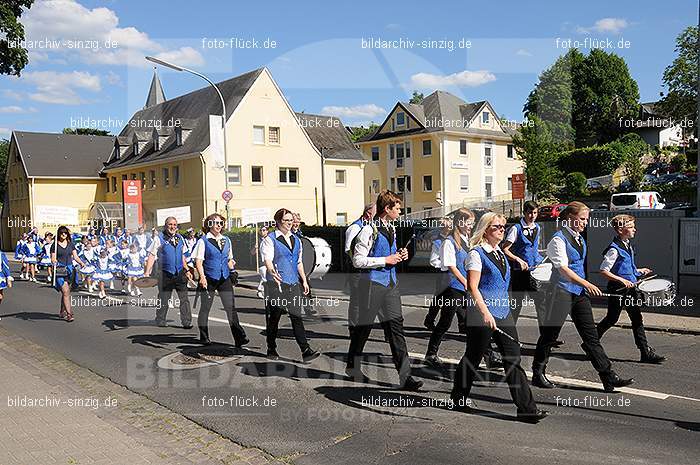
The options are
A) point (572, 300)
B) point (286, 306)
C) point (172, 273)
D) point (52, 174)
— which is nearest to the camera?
point (572, 300)

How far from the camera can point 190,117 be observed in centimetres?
4644

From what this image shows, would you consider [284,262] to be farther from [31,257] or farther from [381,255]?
[31,257]

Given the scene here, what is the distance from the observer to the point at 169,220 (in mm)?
11828

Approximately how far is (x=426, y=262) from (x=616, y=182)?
124 feet

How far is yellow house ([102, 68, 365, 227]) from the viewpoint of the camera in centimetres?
Answer: 4034

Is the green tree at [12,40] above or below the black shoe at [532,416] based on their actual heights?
above

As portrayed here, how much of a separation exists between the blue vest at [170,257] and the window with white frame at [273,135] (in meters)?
31.1

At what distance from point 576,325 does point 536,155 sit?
39960mm

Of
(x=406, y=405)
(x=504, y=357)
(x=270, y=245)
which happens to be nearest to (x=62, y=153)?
(x=270, y=245)

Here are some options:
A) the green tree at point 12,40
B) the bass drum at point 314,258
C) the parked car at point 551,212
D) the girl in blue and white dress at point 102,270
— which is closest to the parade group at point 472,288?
the bass drum at point 314,258

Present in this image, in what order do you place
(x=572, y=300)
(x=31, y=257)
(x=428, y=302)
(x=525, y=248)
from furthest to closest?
(x=31, y=257)
(x=428, y=302)
(x=525, y=248)
(x=572, y=300)

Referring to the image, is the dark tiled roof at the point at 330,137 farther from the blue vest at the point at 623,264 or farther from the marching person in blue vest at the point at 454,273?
the blue vest at the point at 623,264

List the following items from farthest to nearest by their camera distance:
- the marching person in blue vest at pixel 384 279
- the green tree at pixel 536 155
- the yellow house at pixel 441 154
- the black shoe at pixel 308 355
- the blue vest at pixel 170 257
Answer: the yellow house at pixel 441 154 → the green tree at pixel 536 155 → the blue vest at pixel 170 257 → the black shoe at pixel 308 355 → the marching person in blue vest at pixel 384 279

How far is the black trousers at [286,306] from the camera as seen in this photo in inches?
328
